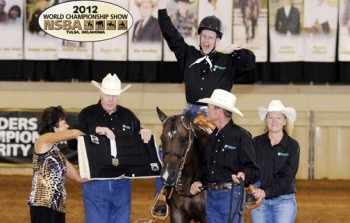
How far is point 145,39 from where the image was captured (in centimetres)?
1788

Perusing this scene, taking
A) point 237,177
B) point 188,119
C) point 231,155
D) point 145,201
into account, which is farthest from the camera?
point 145,201

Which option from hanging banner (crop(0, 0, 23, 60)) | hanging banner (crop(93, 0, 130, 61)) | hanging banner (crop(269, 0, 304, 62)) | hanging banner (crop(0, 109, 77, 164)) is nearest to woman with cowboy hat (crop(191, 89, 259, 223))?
hanging banner (crop(269, 0, 304, 62))

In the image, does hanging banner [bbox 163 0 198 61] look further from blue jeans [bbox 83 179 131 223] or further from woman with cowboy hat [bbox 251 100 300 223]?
woman with cowboy hat [bbox 251 100 300 223]

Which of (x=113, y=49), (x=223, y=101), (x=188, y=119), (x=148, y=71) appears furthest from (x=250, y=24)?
(x=223, y=101)

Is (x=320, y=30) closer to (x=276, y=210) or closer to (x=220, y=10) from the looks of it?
(x=220, y=10)

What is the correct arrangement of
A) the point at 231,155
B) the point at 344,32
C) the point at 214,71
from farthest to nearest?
the point at 344,32, the point at 214,71, the point at 231,155

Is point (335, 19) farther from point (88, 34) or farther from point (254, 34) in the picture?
point (88, 34)

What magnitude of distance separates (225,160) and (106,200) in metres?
1.81

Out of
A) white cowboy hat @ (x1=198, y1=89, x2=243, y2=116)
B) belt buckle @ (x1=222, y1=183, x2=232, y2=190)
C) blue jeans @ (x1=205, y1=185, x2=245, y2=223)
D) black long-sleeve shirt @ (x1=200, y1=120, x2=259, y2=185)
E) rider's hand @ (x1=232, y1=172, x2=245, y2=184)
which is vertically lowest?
blue jeans @ (x1=205, y1=185, x2=245, y2=223)

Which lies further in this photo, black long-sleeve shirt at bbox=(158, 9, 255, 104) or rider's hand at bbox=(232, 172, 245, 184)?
black long-sleeve shirt at bbox=(158, 9, 255, 104)

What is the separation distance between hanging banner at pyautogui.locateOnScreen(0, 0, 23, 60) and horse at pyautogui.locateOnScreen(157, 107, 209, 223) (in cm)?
1063

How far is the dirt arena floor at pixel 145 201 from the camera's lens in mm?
13047

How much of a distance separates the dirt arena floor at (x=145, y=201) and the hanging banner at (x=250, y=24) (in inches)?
117

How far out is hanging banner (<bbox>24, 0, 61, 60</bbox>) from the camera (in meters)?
18.1
